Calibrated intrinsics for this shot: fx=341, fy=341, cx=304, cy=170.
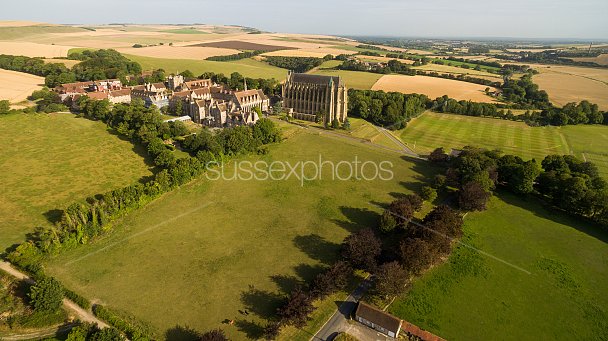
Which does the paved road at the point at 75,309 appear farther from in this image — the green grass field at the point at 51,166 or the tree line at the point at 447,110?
the tree line at the point at 447,110

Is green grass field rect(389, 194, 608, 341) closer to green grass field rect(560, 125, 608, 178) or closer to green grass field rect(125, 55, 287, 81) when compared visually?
green grass field rect(560, 125, 608, 178)

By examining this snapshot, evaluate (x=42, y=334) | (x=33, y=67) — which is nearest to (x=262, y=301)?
(x=42, y=334)

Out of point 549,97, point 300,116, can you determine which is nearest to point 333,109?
point 300,116

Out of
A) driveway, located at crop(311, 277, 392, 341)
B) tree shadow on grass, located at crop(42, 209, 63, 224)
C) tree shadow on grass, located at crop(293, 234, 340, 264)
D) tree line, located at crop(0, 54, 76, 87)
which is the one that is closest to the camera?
driveway, located at crop(311, 277, 392, 341)

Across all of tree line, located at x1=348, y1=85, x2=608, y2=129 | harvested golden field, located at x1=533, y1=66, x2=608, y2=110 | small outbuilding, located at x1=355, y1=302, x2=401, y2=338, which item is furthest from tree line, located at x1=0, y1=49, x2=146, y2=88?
harvested golden field, located at x1=533, y1=66, x2=608, y2=110

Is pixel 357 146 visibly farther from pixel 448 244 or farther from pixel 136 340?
pixel 136 340

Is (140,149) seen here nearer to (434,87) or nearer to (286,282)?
(286,282)

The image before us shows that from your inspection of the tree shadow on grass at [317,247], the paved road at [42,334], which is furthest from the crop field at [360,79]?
the paved road at [42,334]
